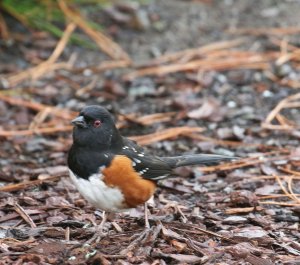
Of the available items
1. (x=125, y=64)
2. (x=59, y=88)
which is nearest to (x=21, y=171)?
(x=59, y=88)

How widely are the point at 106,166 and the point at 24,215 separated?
66 cm

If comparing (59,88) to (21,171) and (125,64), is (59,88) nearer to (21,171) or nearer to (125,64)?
(125,64)

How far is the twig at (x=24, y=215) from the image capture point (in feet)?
13.5

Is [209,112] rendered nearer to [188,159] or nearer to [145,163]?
[188,159]

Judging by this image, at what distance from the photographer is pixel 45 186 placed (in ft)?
15.6

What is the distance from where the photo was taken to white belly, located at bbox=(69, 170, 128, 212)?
12.4ft

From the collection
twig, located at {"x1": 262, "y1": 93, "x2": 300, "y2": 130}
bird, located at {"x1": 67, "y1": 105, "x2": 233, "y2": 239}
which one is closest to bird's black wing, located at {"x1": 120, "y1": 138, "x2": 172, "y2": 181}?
bird, located at {"x1": 67, "y1": 105, "x2": 233, "y2": 239}

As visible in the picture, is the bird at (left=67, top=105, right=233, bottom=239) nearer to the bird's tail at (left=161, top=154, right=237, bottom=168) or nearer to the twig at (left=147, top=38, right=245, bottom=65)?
the bird's tail at (left=161, top=154, right=237, bottom=168)

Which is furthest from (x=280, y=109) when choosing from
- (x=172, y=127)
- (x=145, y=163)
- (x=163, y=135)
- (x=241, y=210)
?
(x=145, y=163)

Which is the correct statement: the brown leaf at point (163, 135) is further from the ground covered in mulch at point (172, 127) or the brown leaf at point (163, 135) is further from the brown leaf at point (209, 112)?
the brown leaf at point (209, 112)

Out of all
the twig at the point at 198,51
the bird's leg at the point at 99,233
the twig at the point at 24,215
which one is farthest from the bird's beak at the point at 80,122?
the twig at the point at 198,51

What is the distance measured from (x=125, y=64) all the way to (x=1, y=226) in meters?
3.31

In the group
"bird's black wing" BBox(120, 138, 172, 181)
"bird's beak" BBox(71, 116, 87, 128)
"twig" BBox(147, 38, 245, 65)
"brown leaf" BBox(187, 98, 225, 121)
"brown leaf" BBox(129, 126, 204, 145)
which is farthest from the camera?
"twig" BBox(147, 38, 245, 65)

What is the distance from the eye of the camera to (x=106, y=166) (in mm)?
3846
